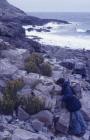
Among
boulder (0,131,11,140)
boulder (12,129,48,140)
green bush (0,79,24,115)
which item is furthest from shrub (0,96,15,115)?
boulder (0,131,11,140)

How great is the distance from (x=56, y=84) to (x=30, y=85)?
1159 mm

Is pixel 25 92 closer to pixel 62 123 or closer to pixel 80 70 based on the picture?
pixel 62 123

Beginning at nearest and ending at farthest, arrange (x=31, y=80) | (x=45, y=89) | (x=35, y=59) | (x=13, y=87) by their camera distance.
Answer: (x=13, y=87)
(x=45, y=89)
(x=31, y=80)
(x=35, y=59)

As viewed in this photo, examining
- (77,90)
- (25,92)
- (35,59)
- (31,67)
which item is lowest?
(77,90)

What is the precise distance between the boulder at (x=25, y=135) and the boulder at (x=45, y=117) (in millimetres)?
1059

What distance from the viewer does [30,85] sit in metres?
17.6

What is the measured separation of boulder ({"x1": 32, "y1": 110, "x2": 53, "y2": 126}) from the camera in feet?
48.9

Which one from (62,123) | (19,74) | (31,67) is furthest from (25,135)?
(31,67)

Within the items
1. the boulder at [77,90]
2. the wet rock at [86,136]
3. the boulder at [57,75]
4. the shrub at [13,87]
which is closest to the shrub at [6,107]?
the shrub at [13,87]

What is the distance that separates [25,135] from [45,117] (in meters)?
1.68

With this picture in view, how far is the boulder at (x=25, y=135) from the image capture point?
13143mm

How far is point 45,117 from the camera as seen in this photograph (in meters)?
15.0

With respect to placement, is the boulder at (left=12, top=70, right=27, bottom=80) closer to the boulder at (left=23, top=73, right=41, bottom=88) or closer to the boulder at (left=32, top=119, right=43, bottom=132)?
the boulder at (left=23, top=73, right=41, bottom=88)

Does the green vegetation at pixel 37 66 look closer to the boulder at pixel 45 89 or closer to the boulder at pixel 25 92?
the boulder at pixel 45 89
